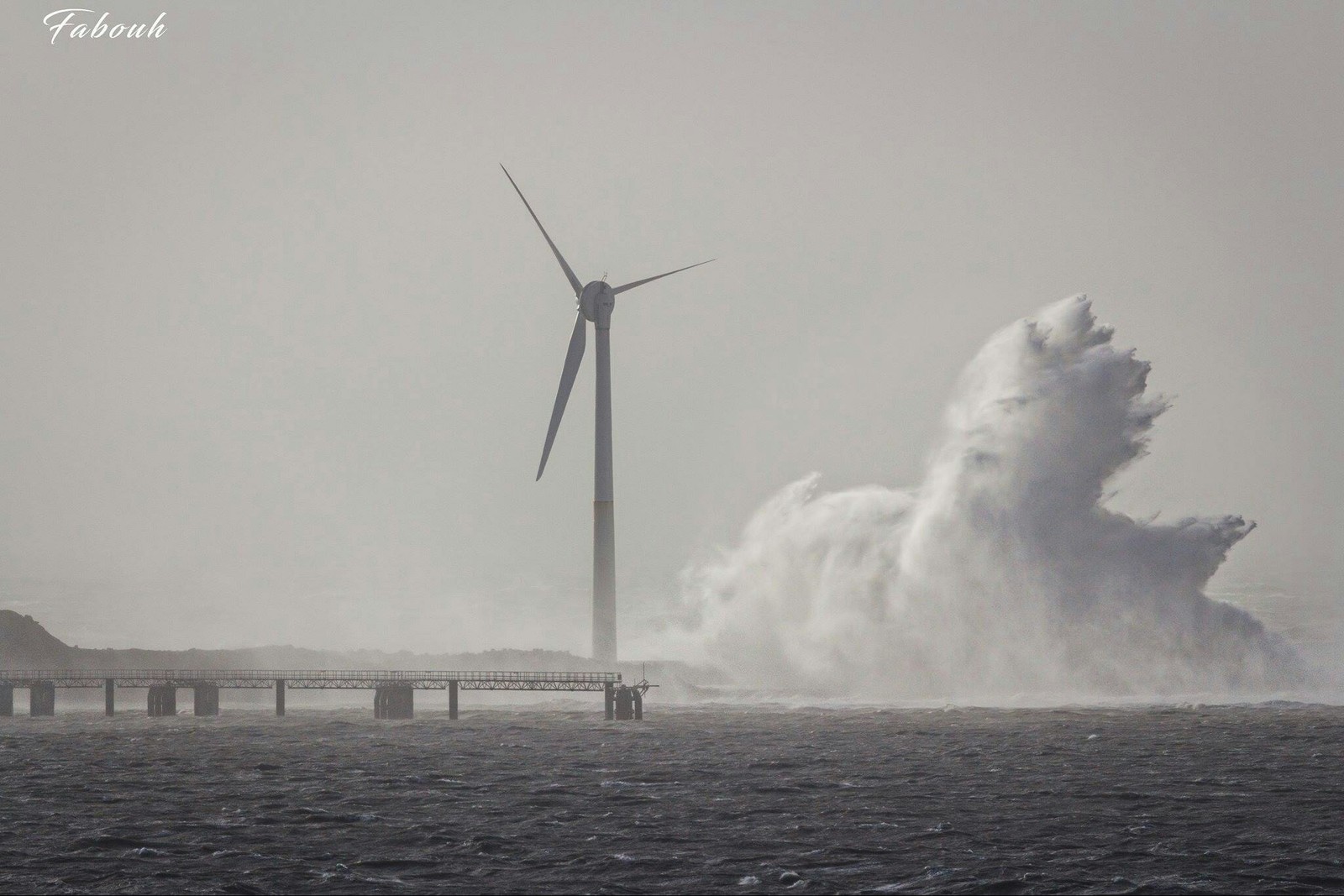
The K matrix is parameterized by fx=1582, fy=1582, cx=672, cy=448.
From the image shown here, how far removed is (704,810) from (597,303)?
11762 centimetres

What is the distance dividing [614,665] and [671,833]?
11194cm

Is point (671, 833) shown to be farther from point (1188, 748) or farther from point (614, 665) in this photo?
point (614, 665)

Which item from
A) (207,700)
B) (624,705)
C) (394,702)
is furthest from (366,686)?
(624,705)

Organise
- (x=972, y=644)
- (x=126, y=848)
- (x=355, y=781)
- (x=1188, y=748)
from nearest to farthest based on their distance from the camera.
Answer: (x=126, y=848) → (x=355, y=781) → (x=1188, y=748) → (x=972, y=644)

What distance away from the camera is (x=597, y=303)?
18575 centimetres

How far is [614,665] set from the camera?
17750 cm

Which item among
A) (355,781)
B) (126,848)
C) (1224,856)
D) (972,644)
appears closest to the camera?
(1224,856)

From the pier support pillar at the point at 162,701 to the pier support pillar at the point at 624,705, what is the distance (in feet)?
176

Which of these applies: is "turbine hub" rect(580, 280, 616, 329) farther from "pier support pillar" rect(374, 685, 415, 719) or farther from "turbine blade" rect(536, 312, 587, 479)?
"pier support pillar" rect(374, 685, 415, 719)

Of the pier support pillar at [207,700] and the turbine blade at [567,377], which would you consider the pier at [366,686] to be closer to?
the pier support pillar at [207,700]

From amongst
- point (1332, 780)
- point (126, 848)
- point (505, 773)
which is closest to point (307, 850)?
point (126, 848)

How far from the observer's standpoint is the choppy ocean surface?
5616 cm

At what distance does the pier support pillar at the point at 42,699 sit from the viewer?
181000mm

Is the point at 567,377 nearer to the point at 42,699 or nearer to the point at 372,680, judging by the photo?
the point at 372,680
